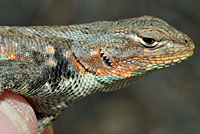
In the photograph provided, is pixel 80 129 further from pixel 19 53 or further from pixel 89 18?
pixel 19 53

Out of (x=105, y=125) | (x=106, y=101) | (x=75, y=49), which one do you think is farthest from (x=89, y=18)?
(x=75, y=49)

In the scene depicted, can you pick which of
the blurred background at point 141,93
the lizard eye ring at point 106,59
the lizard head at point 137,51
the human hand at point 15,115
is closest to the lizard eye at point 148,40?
the lizard head at point 137,51

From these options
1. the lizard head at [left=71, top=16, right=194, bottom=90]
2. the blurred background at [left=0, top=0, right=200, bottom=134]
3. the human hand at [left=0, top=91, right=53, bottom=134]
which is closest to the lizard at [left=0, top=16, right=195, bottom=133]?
the lizard head at [left=71, top=16, right=194, bottom=90]

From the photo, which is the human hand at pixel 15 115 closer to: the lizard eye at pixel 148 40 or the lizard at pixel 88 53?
the lizard at pixel 88 53

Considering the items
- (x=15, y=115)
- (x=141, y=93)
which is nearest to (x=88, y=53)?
(x=15, y=115)

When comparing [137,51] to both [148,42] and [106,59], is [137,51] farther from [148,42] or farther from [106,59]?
[106,59]

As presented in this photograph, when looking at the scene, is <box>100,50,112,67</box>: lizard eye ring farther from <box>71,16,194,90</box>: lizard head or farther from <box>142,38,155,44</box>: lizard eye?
<box>142,38,155,44</box>: lizard eye
